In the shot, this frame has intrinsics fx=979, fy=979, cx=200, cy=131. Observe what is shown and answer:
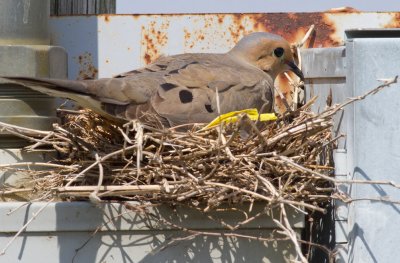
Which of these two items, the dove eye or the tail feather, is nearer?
the tail feather

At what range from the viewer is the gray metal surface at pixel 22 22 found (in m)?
3.37

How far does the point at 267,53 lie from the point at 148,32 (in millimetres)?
681

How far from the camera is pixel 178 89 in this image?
11.7ft

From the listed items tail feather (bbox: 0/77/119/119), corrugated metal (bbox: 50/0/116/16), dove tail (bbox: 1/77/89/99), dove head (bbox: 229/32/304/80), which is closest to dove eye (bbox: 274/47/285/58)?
dove head (bbox: 229/32/304/80)

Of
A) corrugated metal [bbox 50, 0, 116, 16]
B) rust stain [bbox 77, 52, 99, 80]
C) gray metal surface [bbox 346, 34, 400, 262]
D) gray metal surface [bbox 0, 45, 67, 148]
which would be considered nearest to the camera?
gray metal surface [bbox 346, 34, 400, 262]

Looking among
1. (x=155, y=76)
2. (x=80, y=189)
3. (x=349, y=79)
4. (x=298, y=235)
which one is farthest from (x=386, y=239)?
(x=155, y=76)

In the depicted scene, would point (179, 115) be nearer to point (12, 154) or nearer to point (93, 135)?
point (93, 135)

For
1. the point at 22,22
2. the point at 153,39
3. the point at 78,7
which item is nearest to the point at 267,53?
the point at 153,39

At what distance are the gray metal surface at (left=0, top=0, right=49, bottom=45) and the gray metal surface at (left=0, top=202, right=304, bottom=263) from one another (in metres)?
0.67

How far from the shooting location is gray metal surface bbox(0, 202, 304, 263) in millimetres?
2975

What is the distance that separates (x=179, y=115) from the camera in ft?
11.5

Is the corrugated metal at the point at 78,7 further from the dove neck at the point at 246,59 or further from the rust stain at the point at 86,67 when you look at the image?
the dove neck at the point at 246,59

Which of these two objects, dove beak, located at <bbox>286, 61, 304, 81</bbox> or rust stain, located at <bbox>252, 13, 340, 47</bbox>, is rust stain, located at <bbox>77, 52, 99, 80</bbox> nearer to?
rust stain, located at <bbox>252, 13, 340, 47</bbox>

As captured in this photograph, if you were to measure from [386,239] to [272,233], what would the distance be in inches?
13.8
